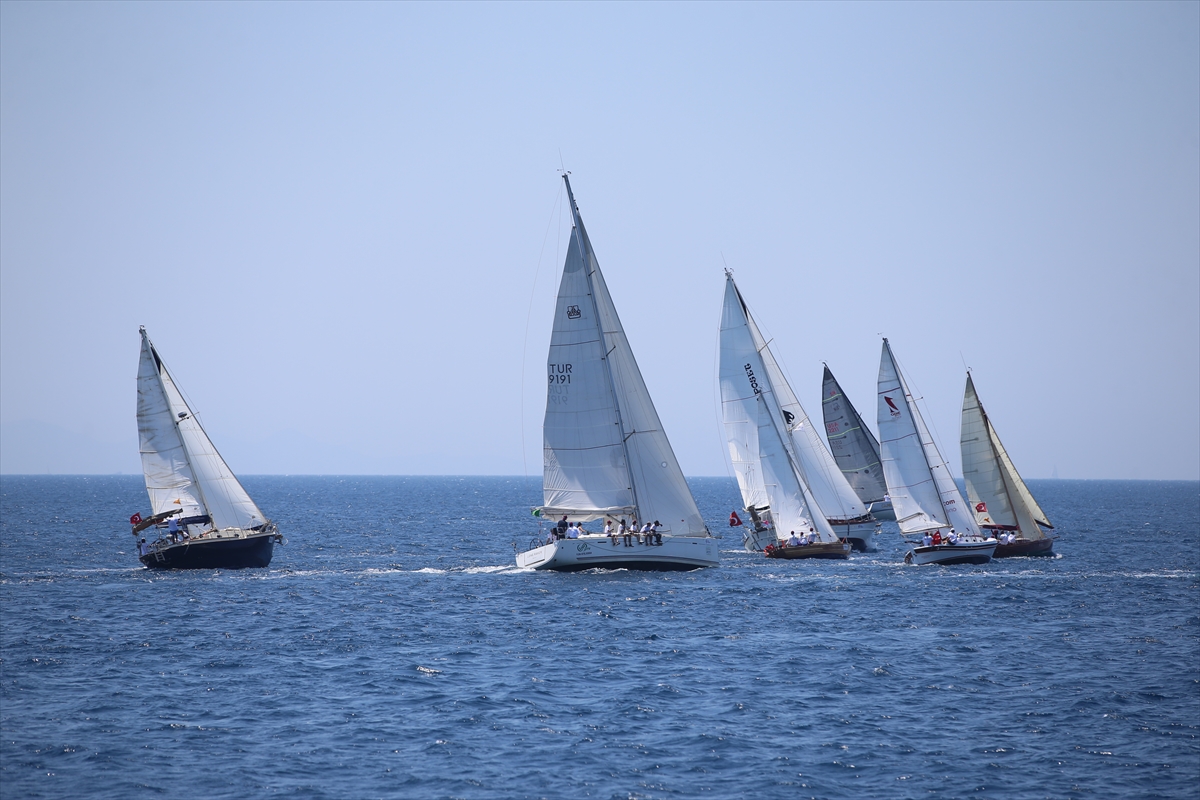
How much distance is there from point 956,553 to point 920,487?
353 centimetres

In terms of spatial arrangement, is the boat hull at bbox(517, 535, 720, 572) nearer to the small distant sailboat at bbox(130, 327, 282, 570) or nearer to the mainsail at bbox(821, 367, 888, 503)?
the small distant sailboat at bbox(130, 327, 282, 570)

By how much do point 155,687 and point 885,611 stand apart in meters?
24.1

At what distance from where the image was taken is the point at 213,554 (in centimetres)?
4825

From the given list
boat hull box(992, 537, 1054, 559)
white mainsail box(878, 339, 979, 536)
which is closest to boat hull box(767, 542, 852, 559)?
white mainsail box(878, 339, 979, 536)

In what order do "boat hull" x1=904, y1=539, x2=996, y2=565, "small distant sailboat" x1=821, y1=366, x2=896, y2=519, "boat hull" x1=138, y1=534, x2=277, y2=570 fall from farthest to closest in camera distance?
"small distant sailboat" x1=821, y1=366, x2=896, y2=519 → "boat hull" x1=904, y1=539, x2=996, y2=565 → "boat hull" x1=138, y1=534, x2=277, y2=570

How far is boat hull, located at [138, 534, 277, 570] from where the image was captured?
47.7 meters

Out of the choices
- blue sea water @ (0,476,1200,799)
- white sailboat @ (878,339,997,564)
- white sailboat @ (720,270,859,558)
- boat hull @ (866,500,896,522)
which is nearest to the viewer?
blue sea water @ (0,476,1200,799)

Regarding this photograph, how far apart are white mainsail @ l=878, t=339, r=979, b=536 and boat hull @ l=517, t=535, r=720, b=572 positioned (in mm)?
11657

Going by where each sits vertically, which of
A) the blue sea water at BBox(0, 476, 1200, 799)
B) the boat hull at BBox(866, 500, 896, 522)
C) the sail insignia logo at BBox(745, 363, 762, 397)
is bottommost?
the blue sea water at BBox(0, 476, 1200, 799)

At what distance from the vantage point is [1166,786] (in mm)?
18797

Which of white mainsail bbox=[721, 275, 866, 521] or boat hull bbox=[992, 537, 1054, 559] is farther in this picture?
white mainsail bbox=[721, 275, 866, 521]

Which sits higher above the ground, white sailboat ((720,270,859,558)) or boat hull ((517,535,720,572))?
white sailboat ((720,270,859,558))

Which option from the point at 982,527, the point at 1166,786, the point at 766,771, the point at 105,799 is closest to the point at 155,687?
the point at 105,799

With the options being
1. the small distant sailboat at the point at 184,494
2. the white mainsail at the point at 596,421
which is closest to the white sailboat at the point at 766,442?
the white mainsail at the point at 596,421
